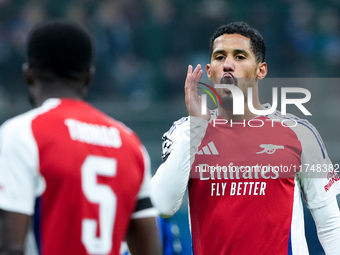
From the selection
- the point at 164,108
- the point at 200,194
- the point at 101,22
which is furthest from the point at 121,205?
the point at 101,22

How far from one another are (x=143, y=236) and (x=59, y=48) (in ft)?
2.78

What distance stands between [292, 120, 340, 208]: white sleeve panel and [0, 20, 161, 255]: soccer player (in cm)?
156

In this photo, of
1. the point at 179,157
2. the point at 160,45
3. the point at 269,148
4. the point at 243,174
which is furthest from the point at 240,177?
the point at 160,45

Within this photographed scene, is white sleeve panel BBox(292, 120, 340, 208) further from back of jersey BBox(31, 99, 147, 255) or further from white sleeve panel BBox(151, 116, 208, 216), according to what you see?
back of jersey BBox(31, 99, 147, 255)

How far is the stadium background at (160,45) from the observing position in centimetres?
1218

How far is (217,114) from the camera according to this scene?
448 cm

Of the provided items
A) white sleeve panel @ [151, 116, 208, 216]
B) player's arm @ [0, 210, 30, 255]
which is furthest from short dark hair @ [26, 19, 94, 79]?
white sleeve panel @ [151, 116, 208, 216]

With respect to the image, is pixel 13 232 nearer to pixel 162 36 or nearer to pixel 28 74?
pixel 28 74

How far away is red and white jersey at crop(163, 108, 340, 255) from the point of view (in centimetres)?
403

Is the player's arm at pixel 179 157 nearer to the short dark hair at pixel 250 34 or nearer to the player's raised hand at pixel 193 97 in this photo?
the player's raised hand at pixel 193 97

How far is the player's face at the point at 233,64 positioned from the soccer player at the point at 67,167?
1601mm

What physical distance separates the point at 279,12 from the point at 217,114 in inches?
389

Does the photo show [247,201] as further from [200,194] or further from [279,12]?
[279,12]

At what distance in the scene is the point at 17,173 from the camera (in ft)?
8.11
